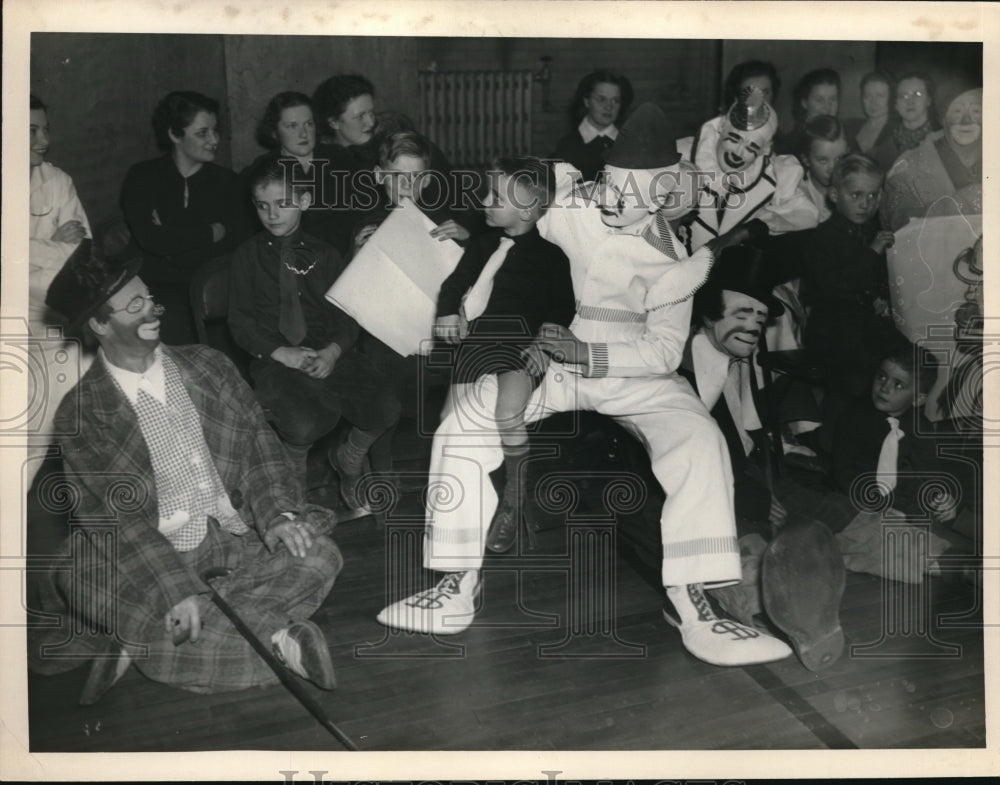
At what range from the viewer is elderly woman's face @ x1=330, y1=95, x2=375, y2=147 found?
13.4ft

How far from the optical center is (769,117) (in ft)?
13.8

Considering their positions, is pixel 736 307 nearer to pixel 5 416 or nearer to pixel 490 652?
pixel 490 652

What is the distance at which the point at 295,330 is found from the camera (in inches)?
163

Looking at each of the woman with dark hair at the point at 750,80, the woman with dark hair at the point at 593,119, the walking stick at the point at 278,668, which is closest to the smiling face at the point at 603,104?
the woman with dark hair at the point at 593,119

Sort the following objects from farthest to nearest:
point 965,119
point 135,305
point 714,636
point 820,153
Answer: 1. point 820,153
2. point 965,119
3. point 714,636
4. point 135,305

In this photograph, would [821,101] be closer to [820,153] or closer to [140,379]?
[820,153]

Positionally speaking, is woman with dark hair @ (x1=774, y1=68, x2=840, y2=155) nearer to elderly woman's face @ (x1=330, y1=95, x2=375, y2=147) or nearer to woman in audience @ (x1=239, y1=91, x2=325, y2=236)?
elderly woman's face @ (x1=330, y1=95, x2=375, y2=147)

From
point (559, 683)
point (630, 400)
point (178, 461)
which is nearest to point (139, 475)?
point (178, 461)

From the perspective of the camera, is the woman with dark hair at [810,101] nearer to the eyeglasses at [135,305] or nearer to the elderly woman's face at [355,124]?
the elderly woman's face at [355,124]

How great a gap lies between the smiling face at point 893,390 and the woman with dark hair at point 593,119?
3.94ft

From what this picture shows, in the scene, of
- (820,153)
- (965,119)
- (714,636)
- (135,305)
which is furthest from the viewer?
(820,153)

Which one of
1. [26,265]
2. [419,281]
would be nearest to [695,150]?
[419,281]

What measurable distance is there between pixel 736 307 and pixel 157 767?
2.39 meters

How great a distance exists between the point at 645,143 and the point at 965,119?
1093 mm
